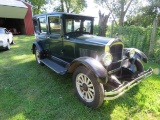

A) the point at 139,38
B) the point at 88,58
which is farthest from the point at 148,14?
the point at 88,58

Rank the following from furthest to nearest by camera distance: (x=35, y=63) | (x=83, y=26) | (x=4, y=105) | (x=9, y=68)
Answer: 1. (x=35, y=63)
2. (x=9, y=68)
3. (x=83, y=26)
4. (x=4, y=105)

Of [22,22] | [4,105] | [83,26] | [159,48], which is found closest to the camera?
[4,105]

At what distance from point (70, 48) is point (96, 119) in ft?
6.33

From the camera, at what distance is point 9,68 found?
4848mm

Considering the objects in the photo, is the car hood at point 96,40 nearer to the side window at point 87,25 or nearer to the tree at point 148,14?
the side window at point 87,25

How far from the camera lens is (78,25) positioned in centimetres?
388

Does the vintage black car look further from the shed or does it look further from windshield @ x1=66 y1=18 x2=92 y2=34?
the shed

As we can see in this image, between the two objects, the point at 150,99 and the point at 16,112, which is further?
the point at 150,99

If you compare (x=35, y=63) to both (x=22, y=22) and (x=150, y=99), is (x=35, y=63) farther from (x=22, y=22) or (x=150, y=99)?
(x=22, y=22)

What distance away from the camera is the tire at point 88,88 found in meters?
2.40

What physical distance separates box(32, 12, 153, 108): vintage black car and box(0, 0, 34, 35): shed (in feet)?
33.9

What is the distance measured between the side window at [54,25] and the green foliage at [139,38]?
4.39 m

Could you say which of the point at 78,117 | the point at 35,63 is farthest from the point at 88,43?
the point at 35,63

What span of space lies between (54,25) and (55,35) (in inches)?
11.5
